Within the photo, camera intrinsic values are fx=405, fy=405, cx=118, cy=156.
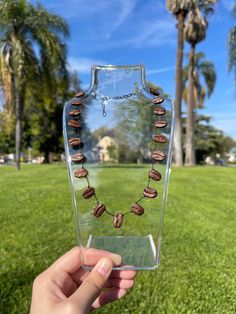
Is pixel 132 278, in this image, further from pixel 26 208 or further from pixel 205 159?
pixel 205 159

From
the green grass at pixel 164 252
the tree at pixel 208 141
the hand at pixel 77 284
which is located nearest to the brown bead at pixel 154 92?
the hand at pixel 77 284

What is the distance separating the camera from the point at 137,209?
146 cm

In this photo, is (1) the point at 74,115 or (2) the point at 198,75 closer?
(1) the point at 74,115

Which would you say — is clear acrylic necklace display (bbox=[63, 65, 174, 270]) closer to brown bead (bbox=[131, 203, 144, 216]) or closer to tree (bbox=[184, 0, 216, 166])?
brown bead (bbox=[131, 203, 144, 216])

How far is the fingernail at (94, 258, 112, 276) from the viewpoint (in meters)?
1.31

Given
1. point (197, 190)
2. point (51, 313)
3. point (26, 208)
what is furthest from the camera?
point (197, 190)

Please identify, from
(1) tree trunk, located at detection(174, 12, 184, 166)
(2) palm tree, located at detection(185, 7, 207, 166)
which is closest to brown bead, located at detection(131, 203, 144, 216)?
(1) tree trunk, located at detection(174, 12, 184, 166)

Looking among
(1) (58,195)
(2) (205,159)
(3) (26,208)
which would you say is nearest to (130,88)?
(3) (26,208)

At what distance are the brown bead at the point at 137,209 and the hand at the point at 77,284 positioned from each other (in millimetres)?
175

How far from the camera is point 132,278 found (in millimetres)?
1494

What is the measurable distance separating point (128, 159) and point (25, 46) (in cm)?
1401

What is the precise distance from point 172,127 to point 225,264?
8.42 ft

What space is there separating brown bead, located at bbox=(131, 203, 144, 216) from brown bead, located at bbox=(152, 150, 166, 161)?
19cm

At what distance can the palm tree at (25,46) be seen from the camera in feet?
46.7
